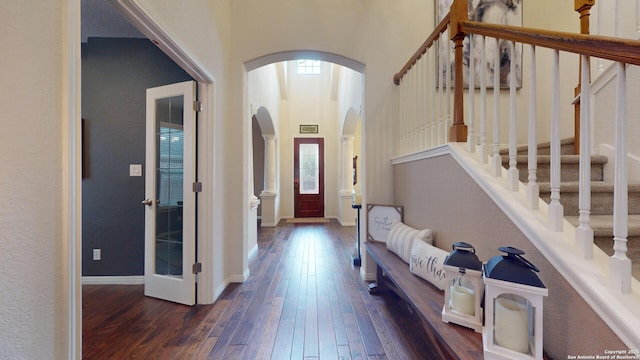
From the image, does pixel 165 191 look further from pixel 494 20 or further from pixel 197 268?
pixel 494 20

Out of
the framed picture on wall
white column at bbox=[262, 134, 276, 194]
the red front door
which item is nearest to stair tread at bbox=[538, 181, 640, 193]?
the framed picture on wall

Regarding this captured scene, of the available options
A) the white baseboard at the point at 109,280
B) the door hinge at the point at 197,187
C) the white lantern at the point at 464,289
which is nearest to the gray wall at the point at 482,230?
the white lantern at the point at 464,289

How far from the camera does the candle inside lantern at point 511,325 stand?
1.02 m

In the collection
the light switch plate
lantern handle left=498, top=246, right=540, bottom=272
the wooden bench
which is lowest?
the wooden bench

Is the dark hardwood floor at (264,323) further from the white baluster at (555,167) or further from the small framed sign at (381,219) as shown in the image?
the white baluster at (555,167)

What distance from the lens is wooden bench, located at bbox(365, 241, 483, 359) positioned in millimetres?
1135

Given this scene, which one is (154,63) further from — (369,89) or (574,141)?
(574,141)

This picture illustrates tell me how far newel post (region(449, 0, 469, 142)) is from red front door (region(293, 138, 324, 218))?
19.4 ft

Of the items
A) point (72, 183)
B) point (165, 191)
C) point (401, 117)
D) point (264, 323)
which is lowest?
point (264, 323)

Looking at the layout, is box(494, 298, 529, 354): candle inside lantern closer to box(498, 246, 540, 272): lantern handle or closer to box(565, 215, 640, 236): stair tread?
box(498, 246, 540, 272): lantern handle

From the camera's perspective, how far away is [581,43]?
0.94 metres

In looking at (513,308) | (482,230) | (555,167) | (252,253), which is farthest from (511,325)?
(252,253)

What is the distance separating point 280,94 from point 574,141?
646cm

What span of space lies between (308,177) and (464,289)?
6.64m
